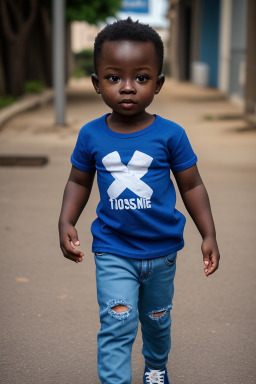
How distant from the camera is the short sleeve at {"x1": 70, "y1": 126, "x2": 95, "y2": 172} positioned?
117 inches

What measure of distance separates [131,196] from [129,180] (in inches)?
2.5

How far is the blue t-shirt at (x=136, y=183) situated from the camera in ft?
9.45

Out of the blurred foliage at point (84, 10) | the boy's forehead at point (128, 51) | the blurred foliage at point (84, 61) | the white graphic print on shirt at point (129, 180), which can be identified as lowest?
the blurred foliage at point (84, 61)

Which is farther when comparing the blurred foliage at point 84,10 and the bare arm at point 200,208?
the blurred foliage at point 84,10

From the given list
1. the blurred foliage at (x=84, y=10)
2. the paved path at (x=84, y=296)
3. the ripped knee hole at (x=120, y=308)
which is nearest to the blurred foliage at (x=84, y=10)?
the blurred foliage at (x=84, y=10)

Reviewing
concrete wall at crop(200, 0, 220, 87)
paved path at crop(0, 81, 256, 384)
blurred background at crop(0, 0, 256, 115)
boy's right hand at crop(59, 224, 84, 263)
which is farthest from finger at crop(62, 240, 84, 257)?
concrete wall at crop(200, 0, 220, 87)

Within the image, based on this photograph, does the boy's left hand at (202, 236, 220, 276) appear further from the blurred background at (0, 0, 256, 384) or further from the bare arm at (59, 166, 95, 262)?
the blurred background at (0, 0, 256, 384)

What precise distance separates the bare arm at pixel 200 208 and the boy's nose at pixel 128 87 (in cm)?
44

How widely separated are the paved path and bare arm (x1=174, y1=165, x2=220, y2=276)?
82 centimetres

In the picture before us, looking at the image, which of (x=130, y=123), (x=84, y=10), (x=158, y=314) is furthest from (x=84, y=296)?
(x=84, y=10)

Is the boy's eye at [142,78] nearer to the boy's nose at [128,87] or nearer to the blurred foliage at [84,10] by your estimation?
the boy's nose at [128,87]

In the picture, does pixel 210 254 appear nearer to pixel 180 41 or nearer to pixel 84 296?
pixel 84 296

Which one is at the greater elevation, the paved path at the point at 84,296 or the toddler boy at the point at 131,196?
the toddler boy at the point at 131,196

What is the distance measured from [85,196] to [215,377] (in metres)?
1.15
